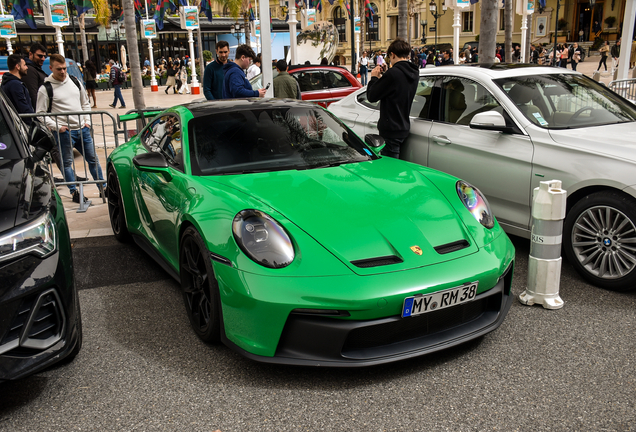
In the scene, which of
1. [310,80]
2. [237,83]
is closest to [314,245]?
[237,83]

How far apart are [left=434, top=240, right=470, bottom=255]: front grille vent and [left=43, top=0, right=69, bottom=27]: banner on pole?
1691cm

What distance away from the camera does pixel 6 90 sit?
7.62 m

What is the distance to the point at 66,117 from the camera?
7.16 meters

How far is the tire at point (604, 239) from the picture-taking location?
4066 mm

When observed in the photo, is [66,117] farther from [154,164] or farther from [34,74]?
[154,164]

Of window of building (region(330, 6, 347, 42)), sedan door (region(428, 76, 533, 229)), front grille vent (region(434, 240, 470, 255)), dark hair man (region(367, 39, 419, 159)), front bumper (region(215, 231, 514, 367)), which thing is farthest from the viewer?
window of building (region(330, 6, 347, 42))

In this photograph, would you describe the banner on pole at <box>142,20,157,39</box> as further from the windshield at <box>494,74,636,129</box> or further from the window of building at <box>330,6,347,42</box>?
the window of building at <box>330,6,347,42</box>

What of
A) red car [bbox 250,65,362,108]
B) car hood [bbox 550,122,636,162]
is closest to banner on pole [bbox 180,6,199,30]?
red car [bbox 250,65,362,108]

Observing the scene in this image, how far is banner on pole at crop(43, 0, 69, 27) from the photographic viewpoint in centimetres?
1694

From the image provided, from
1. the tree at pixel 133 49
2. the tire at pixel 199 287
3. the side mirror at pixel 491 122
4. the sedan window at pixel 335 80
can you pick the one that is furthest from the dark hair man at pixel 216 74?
the tree at pixel 133 49

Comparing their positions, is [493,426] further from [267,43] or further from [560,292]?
[267,43]

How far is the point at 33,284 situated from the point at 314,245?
135 centimetres

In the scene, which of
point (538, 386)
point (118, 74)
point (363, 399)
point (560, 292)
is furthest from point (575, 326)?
point (118, 74)

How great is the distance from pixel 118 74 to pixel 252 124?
20.3 metres
